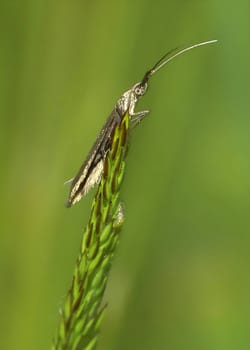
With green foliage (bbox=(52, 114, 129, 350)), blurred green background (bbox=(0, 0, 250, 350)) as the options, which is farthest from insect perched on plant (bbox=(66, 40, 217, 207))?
blurred green background (bbox=(0, 0, 250, 350))

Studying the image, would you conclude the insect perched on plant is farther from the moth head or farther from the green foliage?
the green foliage

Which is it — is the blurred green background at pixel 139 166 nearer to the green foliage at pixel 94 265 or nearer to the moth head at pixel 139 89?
the moth head at pixel 139 89

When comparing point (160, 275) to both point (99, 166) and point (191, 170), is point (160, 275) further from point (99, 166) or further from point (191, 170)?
point (99, 166)

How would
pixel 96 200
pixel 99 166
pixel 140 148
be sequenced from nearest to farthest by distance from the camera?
pixel 96 200
pixel 99 166
pixel 140 148

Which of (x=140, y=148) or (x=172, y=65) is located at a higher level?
(x=172, y=65)

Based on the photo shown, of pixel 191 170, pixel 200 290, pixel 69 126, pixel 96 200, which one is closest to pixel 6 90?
pixel 69 126

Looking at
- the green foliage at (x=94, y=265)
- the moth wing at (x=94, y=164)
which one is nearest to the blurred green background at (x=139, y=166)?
the moth wing at (x=94, y=164)
